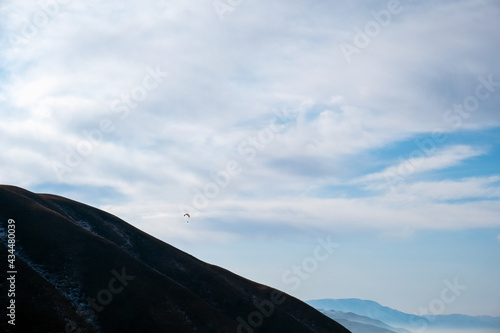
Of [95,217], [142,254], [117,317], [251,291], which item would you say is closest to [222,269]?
[251,291]

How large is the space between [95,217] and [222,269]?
3556 centimetres

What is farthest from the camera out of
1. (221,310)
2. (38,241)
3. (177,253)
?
(177,253)

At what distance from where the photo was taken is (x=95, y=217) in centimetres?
10281

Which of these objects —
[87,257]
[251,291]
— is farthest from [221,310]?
[87,257]

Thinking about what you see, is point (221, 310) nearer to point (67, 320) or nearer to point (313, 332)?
point (313, 332)

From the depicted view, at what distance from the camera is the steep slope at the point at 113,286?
60.9 metres

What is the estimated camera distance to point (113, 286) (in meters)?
74.2

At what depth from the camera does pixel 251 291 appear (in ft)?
326

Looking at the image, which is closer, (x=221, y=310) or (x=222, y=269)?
(x=221, y=310)

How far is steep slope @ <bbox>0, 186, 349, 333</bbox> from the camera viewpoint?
6094 cm

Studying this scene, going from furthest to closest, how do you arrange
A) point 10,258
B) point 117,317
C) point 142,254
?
point 142,254
point 117,317
point 10,258

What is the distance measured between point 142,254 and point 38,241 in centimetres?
2685

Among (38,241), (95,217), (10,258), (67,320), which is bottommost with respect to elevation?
(67,320)

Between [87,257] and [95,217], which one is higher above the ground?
[95,217]
